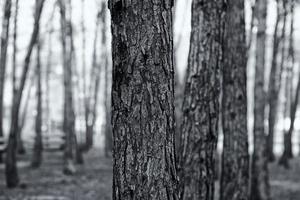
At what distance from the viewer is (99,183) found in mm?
13773

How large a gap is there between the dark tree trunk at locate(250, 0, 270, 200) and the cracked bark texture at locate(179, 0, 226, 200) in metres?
5.11

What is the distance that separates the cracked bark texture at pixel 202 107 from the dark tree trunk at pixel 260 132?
5.11 meters

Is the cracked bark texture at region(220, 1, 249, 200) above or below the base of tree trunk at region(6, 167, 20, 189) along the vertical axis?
above

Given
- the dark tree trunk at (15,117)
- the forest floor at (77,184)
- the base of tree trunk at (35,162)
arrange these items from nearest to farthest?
the forest floor at (77,184) < the dark tree trunk at (15,117) < the base of tree trunk at (35,162)

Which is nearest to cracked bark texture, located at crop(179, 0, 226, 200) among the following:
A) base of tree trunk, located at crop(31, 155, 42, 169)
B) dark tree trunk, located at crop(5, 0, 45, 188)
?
dark tree trunk, located at crop(5, 0, 45, 188)

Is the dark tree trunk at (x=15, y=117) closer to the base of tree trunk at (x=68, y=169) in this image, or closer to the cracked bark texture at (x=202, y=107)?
the base of tree trunk at (x=68, y=169)

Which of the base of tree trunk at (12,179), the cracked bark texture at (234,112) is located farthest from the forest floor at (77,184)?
the cracked bark texture at (234,112)

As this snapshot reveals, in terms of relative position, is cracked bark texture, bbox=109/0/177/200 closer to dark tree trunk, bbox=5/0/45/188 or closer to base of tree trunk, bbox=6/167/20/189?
dark tree trunk, bbox=5/0/45/188

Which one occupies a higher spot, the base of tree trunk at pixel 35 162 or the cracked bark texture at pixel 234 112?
the cracked bark texture at pixel 234 112

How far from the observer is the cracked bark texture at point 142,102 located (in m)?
3.02

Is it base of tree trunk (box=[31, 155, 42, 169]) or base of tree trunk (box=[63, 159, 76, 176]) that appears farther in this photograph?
base of tree trunk (box=[31, 155, 42, 169])

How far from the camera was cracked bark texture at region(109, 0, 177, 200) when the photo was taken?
3.02 metres

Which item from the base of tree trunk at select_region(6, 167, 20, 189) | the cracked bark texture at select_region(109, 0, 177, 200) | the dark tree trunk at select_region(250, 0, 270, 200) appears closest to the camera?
the cracked bark texture at select_region(109, 0, 177, 200)

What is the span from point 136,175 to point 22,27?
29.7 meters
